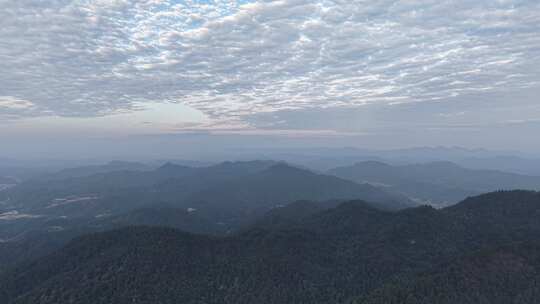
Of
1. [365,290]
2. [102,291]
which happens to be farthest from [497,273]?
[102,291]

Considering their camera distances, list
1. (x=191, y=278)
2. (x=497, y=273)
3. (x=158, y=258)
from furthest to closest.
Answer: (x=158, y=258), (x=191, y=278), (x=497, y=273)

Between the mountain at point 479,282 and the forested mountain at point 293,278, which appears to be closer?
the mountain at point 479,282

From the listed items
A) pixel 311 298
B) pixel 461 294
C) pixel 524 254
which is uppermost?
pixel 524 254

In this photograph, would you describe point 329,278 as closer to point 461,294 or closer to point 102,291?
point 461,294

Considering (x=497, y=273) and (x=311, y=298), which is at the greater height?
(x=497, y=273)

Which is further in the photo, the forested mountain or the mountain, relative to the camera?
the forested mountain

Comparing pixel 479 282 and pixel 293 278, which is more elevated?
pixel 479 282

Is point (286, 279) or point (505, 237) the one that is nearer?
point (286, 279)

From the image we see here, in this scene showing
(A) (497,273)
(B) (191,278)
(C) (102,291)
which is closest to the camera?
(A) (497,273)

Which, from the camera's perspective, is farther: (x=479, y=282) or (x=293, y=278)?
(x=293, y=278)
